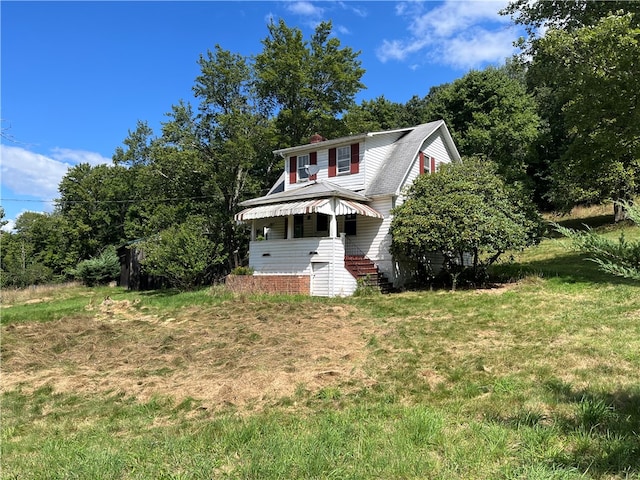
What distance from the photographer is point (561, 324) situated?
8.71m

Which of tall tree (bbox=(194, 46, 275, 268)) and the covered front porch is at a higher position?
tall tree (bbox=(194, 46, 275, 268))

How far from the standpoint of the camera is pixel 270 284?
16.6m

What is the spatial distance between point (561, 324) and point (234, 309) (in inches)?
342

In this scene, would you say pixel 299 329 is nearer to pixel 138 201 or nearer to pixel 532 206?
pixel 532 206

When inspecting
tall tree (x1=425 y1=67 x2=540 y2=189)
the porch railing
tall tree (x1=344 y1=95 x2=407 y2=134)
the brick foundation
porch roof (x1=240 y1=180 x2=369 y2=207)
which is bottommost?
the brick foundation

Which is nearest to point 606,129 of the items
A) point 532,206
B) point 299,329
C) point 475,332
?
point 532,206

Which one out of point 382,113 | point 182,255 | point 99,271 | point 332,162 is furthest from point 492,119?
point 99,271

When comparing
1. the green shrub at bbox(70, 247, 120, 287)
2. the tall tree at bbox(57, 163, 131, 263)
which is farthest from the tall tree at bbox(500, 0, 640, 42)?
the tall tree at bbox(57, 163, 131, 263)

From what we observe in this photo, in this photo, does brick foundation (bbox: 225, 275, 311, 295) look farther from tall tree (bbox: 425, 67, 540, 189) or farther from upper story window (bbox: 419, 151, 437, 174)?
tall tree (bbox: 425, 67, 540, 189)

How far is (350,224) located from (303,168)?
4322 millimetres

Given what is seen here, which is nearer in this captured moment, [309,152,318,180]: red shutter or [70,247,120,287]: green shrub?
[309,152,318,180]: red shutter

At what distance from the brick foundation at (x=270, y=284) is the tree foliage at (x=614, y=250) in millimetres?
13093

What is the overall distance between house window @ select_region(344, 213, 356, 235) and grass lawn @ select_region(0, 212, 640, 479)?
7.96 metres

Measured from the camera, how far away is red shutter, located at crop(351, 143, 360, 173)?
1951cm
